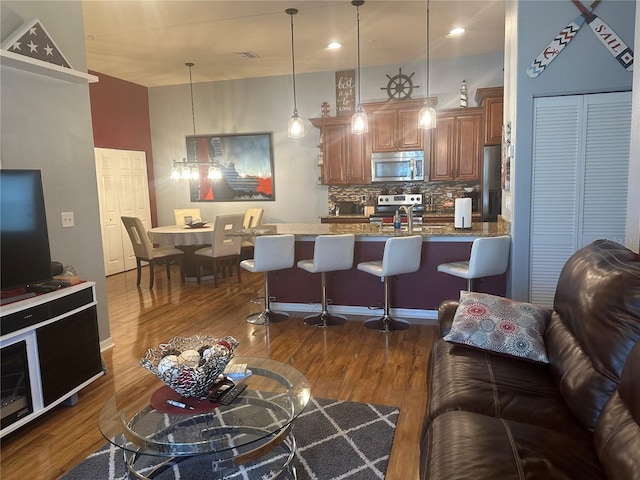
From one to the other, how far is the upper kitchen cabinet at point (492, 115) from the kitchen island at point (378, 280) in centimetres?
167

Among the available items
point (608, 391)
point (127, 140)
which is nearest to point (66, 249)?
point (608, 391)

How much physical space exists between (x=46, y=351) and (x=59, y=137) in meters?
1.66

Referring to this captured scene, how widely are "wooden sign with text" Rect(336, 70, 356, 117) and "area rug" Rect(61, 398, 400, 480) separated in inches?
210

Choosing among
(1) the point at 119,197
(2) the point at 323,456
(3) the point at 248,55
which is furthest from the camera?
(1) the point at 119,197

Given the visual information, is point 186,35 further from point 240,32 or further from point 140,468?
point 140,468

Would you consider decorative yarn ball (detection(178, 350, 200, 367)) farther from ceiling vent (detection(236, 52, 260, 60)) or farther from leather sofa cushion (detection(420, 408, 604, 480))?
ceiling vent (detection(236, 52, 260, 60))

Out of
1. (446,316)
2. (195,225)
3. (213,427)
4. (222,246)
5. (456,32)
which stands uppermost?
(456,32)

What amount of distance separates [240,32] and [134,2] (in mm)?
1293

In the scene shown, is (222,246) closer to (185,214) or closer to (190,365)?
(185,214)

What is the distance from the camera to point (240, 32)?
5.21 metres

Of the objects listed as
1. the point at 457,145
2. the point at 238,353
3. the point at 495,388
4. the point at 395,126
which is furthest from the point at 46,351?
the point at 457,145

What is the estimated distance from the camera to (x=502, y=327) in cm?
229

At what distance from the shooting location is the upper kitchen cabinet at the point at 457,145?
6203 mm

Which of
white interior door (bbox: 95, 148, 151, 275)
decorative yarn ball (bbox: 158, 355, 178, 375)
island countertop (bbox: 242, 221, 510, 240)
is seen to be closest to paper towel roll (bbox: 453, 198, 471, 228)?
island countertop (bbox: 242, 221, 510, 240)
